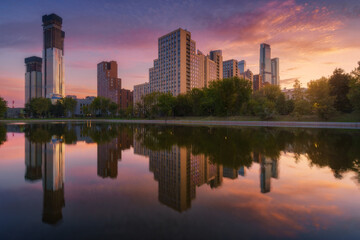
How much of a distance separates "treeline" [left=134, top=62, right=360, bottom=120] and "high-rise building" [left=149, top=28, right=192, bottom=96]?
134ft

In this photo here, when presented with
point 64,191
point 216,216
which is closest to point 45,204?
point 64,191

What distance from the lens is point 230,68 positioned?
151125mm

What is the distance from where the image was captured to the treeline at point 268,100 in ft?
121

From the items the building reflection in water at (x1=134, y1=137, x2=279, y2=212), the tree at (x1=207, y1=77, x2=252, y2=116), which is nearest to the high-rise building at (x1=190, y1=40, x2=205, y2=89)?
the tree at (x1=207, y1=77, x2=252, y2=116)

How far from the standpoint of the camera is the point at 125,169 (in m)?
8.00

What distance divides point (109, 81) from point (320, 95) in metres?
175

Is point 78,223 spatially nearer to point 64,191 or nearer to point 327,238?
point 64,191

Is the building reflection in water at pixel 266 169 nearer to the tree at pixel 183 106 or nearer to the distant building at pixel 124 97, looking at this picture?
the tree at pixel 183 106

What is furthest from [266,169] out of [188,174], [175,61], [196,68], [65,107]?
[65,107]

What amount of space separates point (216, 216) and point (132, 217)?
182cm

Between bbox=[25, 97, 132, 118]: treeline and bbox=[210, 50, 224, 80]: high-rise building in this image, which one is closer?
bbox=[25, 97, 132, 118]: treeline

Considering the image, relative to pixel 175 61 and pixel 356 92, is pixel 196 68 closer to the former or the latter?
pixel 175 61

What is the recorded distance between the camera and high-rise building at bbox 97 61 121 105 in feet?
591

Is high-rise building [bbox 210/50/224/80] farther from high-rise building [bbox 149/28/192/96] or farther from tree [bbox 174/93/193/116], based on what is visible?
tree [bbox 174/93/193/116]
